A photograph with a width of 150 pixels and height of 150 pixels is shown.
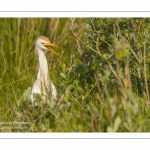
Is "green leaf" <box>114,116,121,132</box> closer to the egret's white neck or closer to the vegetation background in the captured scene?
the vegetation background

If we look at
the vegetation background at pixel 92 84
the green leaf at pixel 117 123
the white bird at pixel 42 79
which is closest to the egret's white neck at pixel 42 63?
the white bird at pixel 42 79

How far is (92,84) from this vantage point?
19.9 ft

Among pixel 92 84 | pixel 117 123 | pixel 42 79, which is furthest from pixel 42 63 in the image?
pixel 117 123

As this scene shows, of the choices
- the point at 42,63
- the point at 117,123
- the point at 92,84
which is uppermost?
the point at 42,63

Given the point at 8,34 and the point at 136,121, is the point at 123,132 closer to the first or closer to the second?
the point at 136,121

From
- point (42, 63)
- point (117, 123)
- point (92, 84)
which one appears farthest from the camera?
point (42, 63)

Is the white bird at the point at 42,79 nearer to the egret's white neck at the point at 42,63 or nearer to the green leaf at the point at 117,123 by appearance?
the egret's white neck at the point at 42,63

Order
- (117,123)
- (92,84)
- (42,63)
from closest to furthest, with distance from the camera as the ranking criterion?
(117,123) < (92,84) < (42,63)

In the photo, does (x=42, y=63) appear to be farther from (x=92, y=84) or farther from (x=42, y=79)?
(x=92, y=84)

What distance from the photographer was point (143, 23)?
5824 mm

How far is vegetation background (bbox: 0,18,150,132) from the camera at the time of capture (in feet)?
15.6

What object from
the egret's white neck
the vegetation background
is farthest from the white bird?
the vegetation background

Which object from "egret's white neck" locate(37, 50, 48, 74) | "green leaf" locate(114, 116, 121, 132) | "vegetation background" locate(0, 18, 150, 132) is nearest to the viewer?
"green leaf" locate(114, 116, 121, 132)
